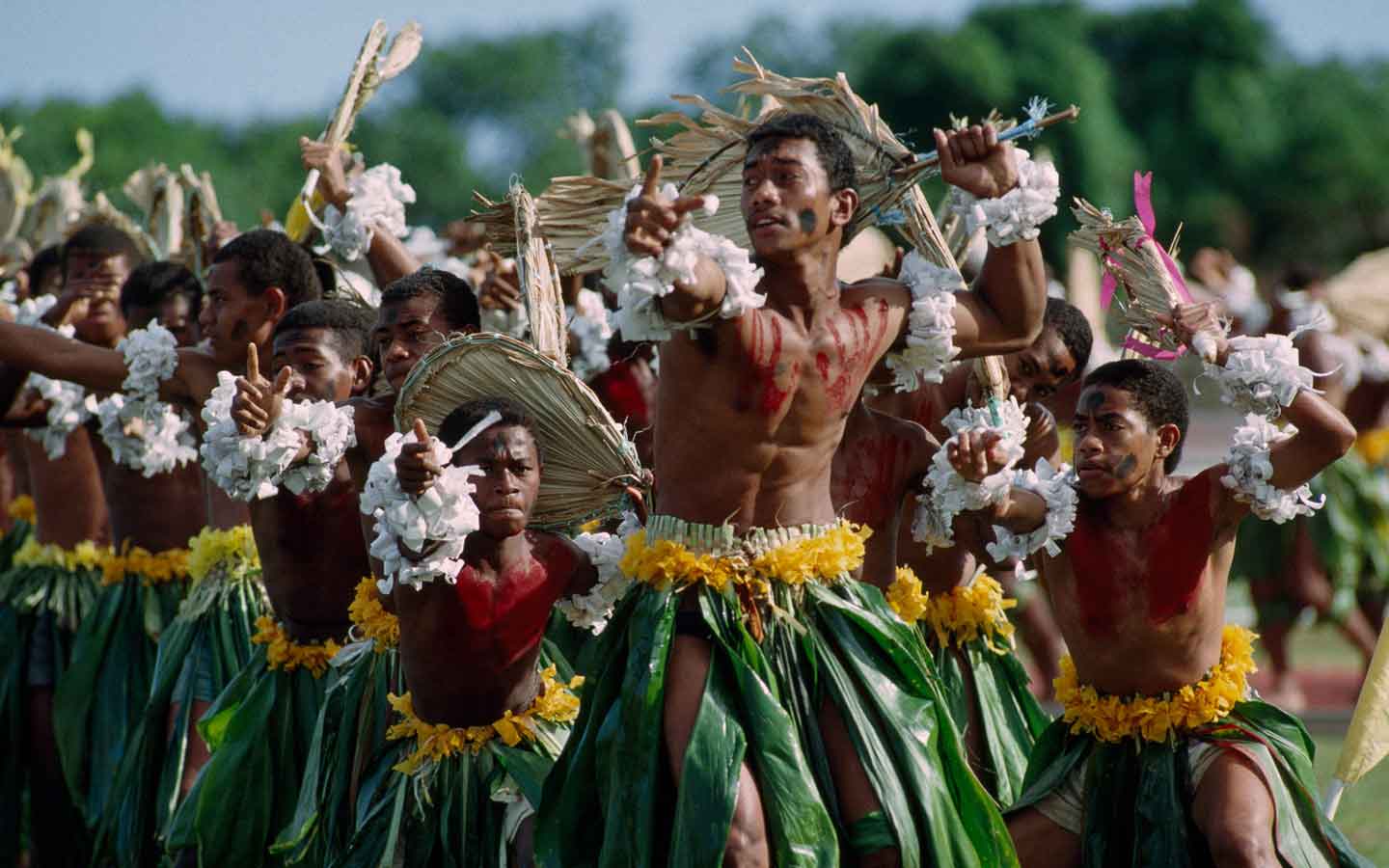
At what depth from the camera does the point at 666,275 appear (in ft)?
13.2

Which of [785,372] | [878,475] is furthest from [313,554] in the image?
[785,372]

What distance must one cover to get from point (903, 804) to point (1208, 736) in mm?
1010

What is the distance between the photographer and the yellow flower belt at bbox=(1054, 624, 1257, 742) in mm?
4965

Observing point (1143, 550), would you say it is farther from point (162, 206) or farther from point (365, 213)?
point (162, 206)

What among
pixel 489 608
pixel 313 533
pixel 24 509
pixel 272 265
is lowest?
pixel 489 608

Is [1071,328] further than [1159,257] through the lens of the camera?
Yes

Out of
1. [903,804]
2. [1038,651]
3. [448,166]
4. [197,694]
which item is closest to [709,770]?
[903,804]

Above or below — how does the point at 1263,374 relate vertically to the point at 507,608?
above

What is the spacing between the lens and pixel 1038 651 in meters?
10.5

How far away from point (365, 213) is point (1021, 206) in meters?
2.58

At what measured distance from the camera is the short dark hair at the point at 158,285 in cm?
703

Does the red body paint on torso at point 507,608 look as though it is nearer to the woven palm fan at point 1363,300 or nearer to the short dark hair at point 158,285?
the short dark hair at point 158,285

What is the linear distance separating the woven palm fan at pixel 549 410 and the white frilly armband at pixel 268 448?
7.7 inches

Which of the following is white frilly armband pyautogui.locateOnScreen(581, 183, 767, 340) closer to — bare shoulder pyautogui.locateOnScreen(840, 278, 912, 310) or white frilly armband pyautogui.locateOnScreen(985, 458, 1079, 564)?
bare shoulder pyautogui.locateOnScreen(840, 278, 912, 310)
